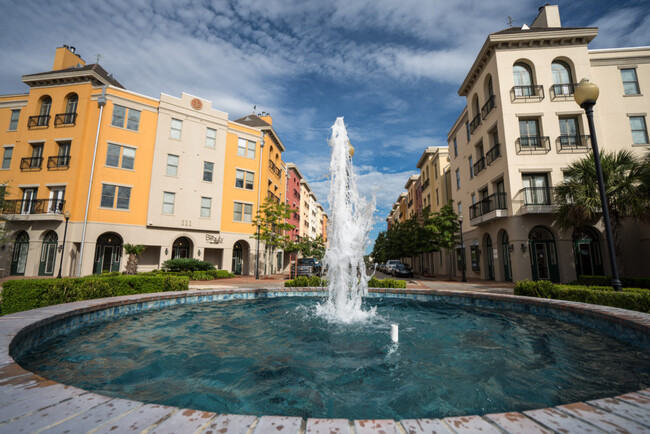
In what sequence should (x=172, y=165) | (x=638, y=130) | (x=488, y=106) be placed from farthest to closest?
1. (x=172, y=165)
2. (x=488, y=106)
3. (x=638, y=130)

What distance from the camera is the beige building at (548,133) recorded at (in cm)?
1912

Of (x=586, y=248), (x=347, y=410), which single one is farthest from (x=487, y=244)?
(x=347, y=410)

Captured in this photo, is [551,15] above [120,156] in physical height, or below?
above

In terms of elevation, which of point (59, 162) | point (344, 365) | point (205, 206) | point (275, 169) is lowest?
point (344, 365)

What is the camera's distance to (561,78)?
20.7 meters

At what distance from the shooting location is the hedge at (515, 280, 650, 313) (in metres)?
7.03

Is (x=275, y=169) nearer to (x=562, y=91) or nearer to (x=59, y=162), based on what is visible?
(x=59, y=162)

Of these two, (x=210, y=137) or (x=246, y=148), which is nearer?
(x=210, y=137)

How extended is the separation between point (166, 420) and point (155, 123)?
30.2 meters

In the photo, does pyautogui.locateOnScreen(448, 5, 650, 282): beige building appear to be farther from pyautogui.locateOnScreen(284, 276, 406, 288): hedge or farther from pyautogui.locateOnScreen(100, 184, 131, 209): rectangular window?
pyautogui.locateOnScreen(100, 184, 131, 209): rectangular window

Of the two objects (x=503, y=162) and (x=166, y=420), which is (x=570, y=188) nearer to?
(x=503, y=162)

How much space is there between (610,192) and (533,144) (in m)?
6.44

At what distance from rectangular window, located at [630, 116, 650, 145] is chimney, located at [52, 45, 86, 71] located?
47.3 metres

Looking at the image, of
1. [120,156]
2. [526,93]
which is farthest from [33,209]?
[526,93]
